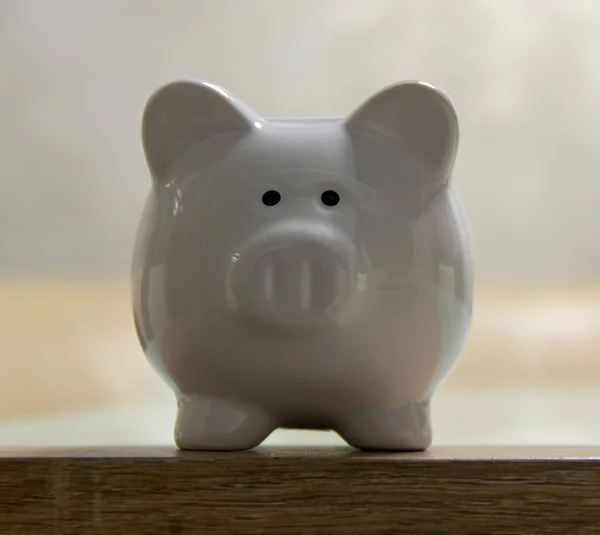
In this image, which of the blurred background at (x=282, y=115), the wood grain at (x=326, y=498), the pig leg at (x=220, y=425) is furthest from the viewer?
the blurred background at (x=282, y=115)

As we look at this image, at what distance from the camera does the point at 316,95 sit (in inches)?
47.9

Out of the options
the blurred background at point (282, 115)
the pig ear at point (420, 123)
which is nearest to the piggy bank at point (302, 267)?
the pig ear at point (420, 123)

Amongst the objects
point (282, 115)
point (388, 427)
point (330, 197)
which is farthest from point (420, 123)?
point (282, 115)

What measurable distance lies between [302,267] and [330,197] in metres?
0.08

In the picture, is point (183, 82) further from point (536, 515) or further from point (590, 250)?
point (590, 250)

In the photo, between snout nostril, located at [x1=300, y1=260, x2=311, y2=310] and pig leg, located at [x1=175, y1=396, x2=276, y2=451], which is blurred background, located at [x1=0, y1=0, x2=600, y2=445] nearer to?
pig leg, located at [x1=175, y1=396, x2=276, y2=451]

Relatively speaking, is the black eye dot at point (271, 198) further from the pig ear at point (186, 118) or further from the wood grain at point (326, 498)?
the wood grain at point (326, 498)

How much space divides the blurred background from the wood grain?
53 centimetres

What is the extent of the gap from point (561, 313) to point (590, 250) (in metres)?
0.10

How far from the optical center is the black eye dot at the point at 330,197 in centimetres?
68

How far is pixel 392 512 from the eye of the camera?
0.59 metres

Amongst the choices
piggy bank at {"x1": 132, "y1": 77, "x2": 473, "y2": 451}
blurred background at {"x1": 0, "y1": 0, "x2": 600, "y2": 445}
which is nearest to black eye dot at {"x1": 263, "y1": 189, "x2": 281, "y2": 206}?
piggy bank at {"x1": 132, "y1": 77, "x2": 473, "y2": 451}

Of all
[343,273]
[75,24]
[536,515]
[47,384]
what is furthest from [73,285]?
[536,515]

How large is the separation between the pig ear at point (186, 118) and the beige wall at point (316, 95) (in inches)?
19.7
